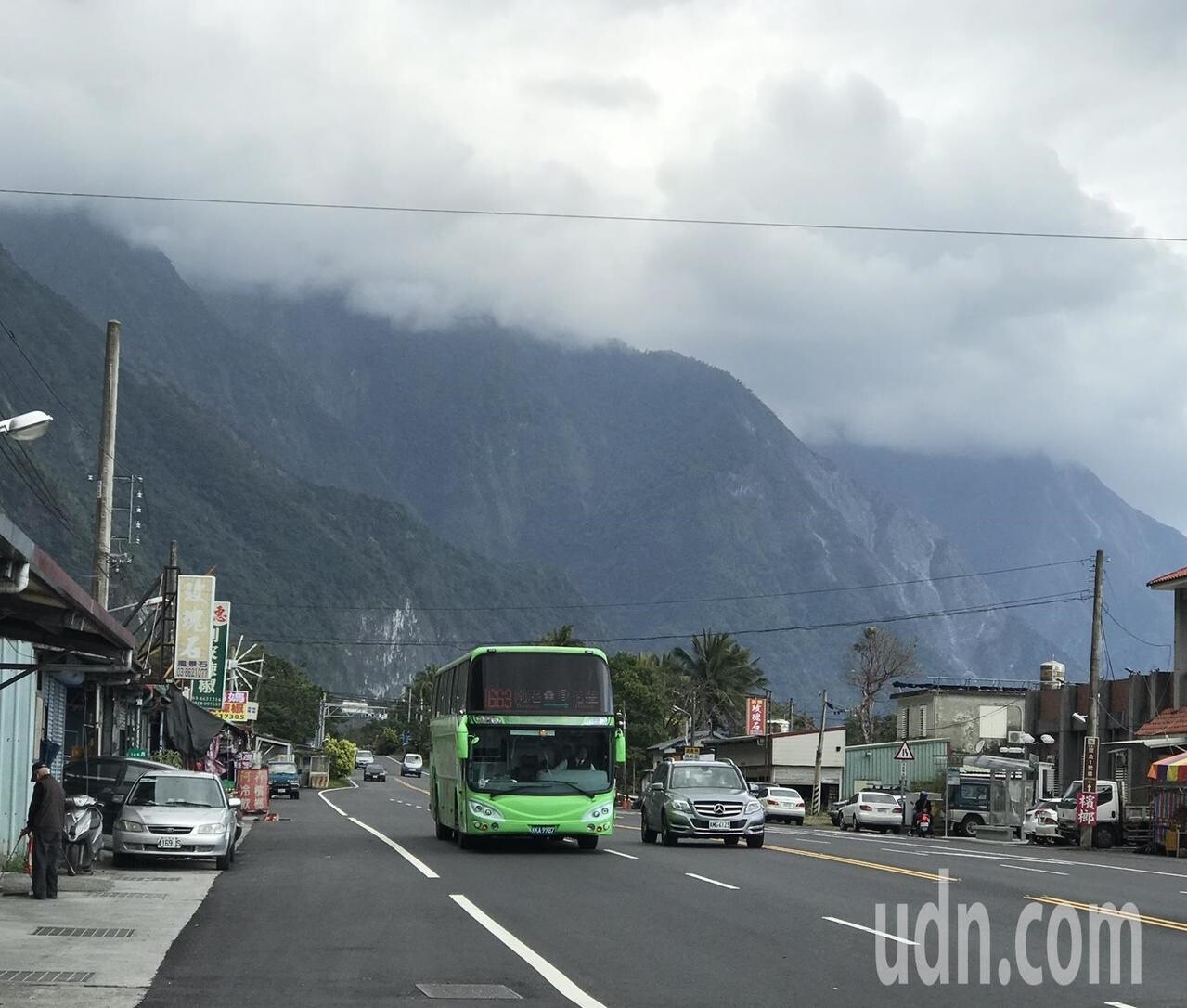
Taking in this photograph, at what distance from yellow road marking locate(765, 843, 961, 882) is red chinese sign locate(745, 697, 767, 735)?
60358 millimetres

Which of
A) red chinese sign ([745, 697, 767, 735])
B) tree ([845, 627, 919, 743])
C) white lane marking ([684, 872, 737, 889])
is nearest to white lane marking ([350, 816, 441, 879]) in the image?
white lane marking ([684, 872, 737, 889])

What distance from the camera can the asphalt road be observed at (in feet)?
40.5

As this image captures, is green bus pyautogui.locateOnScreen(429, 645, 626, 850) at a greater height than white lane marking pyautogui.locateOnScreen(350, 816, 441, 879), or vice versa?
green bus pyautogui.locateOnScreen(429, 645, 626, 850)

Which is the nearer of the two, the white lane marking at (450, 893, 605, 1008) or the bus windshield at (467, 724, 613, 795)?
the white lane marking at (450, 893, 605, 1008)

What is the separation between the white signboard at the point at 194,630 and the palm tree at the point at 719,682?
74735mm

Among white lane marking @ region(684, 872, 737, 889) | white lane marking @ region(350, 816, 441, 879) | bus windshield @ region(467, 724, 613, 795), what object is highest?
bus windshield @ region(467, 724, 613, 795)

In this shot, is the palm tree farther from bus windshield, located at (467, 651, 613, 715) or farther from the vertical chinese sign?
bus windshield, located at (467, 651, 613, 715)

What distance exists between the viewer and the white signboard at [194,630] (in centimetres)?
4528

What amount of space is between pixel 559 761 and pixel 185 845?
663cm

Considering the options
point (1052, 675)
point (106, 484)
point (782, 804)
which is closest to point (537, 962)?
point (106, 484)

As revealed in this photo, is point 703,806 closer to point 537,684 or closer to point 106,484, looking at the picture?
point 537,684

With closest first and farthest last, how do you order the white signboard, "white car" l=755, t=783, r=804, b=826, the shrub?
the white signboard
"white car" l=755, t=783, r=804, b=826
the shrub

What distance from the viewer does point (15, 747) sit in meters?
25.9

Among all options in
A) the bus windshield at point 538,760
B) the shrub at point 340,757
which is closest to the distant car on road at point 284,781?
the shrub at point 340,757
